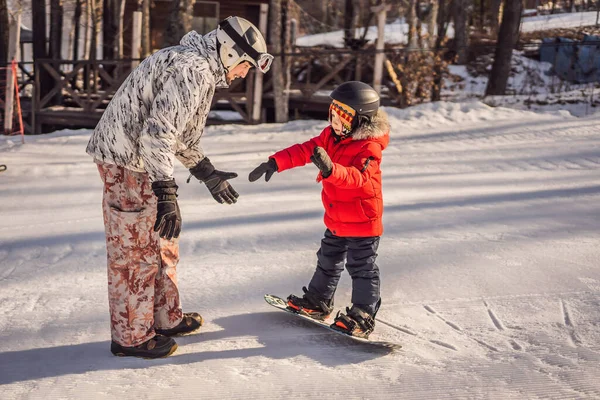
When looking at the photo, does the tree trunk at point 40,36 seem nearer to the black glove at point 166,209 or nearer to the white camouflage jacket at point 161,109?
the white camouflage jacket at point 161,109

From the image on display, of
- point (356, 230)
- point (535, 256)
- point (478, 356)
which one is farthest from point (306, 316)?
point (535, 256)

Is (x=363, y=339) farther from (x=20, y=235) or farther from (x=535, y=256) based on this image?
(x=20, y=235)

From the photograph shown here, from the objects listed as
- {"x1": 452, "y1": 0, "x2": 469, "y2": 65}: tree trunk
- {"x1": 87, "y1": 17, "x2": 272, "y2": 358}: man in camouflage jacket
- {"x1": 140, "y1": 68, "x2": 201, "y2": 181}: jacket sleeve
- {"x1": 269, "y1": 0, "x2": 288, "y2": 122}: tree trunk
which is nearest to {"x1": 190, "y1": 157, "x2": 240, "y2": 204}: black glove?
{"x1": 87, "y1": 17, "x2": 272, "y2": 358}: man in camouflage jacket

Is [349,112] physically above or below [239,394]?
above

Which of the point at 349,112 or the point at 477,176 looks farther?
the point at 477,176

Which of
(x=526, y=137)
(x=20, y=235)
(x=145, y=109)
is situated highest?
(x=145, y=109)

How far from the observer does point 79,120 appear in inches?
497

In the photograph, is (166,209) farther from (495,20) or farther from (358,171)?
(495,20)

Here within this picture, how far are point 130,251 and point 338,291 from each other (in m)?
1.66

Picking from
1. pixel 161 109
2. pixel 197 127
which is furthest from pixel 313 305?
pixel 161 109

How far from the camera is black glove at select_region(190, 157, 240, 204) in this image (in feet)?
10.5

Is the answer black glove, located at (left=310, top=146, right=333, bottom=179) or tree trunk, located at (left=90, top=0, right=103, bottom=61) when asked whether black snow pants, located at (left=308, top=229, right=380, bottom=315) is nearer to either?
black glove, located at (left=310, top=146, right=333, bottom=179)

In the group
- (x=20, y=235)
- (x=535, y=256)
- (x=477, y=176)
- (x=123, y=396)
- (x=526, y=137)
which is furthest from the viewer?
(x=526, y=137)

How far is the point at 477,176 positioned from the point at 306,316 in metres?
4.67
